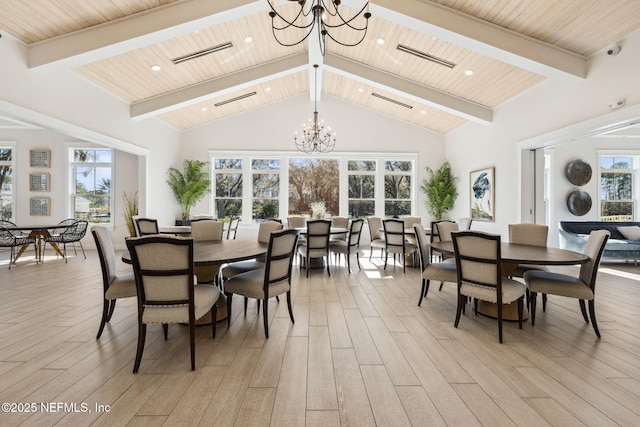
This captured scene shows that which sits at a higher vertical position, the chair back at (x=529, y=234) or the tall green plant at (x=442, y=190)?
the tall green plant at (x=442, y=190)

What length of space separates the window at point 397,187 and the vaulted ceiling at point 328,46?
207cm

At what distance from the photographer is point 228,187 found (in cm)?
880

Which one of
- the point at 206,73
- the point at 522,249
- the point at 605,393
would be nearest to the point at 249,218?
the point at 206,73

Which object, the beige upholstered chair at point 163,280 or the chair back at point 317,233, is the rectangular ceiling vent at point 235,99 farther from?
the beige upholstered chair at point 163,280

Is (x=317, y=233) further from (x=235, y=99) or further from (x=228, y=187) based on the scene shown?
(x=228, y=187)

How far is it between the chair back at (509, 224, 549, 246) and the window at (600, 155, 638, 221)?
5.55 m

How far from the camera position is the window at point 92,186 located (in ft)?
25.3

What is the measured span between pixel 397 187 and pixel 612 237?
187 inches

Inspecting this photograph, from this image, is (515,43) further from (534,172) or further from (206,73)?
(206,73)

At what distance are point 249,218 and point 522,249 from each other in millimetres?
6934

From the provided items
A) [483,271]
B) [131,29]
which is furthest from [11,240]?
[483,271]

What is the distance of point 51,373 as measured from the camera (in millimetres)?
2109

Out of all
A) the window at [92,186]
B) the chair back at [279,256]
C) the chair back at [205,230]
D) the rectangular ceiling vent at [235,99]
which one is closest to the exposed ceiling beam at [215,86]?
the rectangular ceiling vent at [235,99]

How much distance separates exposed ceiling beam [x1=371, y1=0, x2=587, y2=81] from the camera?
4.09m
